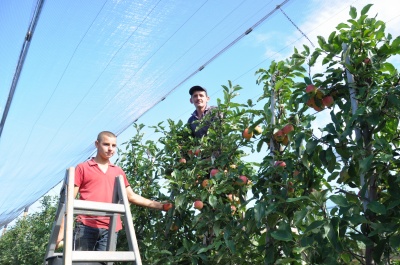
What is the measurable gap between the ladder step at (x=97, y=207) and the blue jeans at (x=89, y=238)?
1.17ft

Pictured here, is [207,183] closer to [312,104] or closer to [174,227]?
[174,227]

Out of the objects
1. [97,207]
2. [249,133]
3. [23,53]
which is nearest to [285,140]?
[249,133]

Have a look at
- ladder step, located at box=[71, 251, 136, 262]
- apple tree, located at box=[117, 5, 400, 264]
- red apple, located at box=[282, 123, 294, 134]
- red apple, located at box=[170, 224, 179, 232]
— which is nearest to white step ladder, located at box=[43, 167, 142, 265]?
ladder step, located at box=[71, 251, 136, 262]

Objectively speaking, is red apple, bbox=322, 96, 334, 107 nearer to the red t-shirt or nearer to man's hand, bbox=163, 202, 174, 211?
the red t-shirt

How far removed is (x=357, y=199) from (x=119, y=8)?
1.77 metres

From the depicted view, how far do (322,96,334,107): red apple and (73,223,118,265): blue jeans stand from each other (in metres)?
1.27

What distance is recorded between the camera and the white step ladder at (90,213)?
1601 mm

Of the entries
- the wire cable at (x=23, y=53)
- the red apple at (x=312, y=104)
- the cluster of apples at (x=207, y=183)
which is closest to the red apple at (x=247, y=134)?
the cluster of apples at (x=207, y=183)

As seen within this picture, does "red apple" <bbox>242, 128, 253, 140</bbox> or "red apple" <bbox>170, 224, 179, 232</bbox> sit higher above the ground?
"red apple" <bbox>242, 128, 253, 140</bbox>

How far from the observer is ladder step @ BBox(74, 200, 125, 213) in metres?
1.75

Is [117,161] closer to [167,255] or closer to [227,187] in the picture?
[167,255]

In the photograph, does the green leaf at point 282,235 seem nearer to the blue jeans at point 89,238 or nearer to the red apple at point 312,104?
the red apple at point 312,104

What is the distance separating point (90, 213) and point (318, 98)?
3.61 feet

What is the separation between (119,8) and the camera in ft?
8.32
